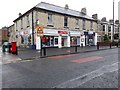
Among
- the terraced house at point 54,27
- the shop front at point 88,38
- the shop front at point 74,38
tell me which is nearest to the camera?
the terraced house at point 54,27

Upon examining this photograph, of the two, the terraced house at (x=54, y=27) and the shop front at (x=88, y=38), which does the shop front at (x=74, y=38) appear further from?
the shop front at (x=88, y=38)

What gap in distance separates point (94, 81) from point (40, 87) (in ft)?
6.79

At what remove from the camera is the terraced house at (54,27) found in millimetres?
22734

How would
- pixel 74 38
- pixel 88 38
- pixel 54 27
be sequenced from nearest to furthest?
pixel 54 27
pixel 74 38
pixel 88 38

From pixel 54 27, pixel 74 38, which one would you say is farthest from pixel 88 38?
pixel 54 27

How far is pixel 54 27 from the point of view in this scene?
80.0ft

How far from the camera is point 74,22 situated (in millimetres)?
28078

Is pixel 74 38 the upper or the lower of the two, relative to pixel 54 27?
lower

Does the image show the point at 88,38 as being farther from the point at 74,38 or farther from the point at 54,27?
the point at 54,27

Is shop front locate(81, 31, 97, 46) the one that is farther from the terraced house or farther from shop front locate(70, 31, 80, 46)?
shop front locate(70, 31, 80, 46)

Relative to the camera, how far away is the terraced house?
74.6ft

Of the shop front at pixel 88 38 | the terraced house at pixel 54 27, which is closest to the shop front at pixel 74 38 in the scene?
the terraced house at pixel 54 27

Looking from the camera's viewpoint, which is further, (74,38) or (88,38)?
(88,38)

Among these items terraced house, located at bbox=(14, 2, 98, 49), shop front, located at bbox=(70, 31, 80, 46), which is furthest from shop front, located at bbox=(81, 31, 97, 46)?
shop front, located at bbox=(70, 31, 80, 46)
